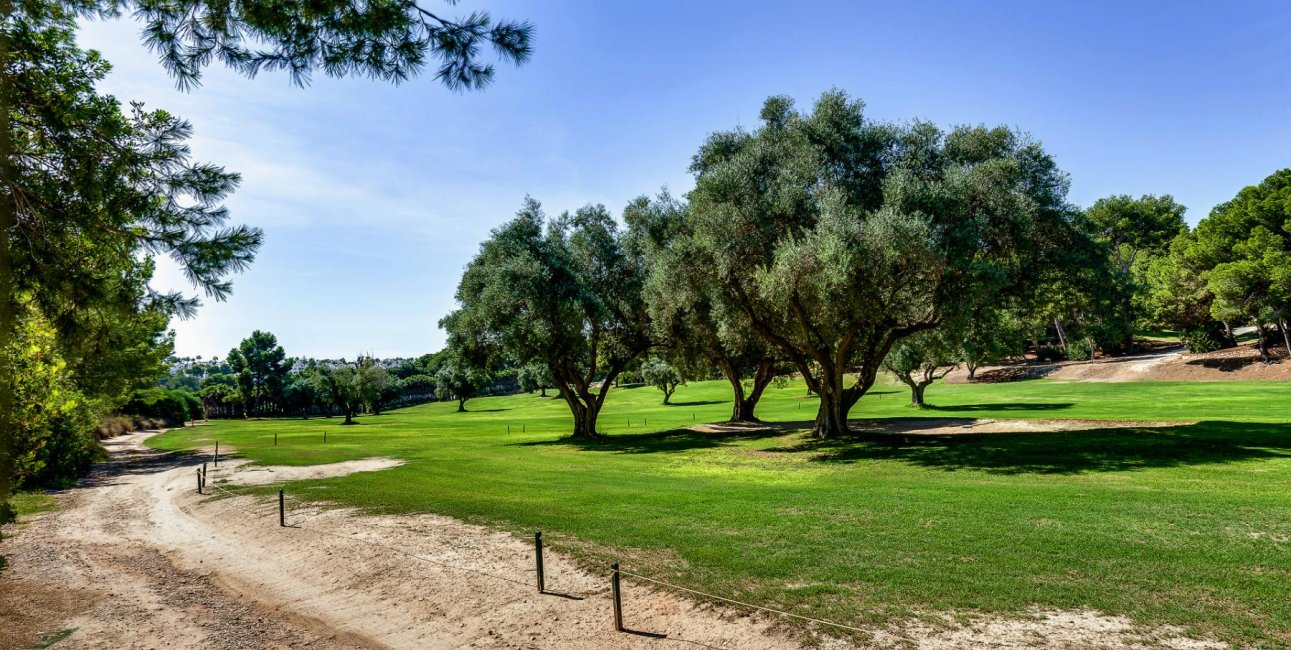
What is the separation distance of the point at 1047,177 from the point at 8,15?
3062cm

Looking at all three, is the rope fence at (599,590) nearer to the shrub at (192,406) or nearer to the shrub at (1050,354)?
the shrub at (1050,354)

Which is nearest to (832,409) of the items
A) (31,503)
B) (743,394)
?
(743,394)

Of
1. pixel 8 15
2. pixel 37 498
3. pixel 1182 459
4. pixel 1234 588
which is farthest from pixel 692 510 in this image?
pixel 37 498

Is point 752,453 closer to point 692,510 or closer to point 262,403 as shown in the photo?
point 692,510

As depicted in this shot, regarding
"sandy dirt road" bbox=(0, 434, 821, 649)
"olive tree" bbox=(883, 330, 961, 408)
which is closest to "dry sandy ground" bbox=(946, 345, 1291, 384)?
"olive tree" bbox=(883, 330, 961, 408)

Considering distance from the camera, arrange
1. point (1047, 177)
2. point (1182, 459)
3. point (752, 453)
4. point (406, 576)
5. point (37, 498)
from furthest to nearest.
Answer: point (752, 453), point (1047, 177), point (37, 498), point (1182, 459), point (406, 576)

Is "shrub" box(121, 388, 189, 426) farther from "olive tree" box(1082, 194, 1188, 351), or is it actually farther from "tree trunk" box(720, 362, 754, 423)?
"olive tree" box(1082, 194, 1188, 351)

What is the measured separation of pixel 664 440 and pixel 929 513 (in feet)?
78.5

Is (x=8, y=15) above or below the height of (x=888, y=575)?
above

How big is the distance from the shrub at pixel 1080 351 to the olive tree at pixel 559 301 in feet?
213

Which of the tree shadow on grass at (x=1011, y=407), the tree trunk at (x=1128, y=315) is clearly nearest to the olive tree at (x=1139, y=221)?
the tree trunk at (x=1128, y=315)

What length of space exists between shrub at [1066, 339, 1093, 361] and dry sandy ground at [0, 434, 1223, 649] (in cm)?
8354

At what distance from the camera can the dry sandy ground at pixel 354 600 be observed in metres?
7.77

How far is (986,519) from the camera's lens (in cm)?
1255
